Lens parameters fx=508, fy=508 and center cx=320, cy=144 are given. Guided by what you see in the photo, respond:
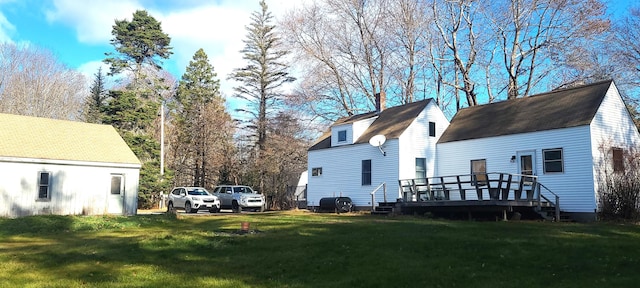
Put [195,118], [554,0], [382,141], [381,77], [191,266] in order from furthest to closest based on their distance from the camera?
[195,118]
[381,77]
[554,0]
[382,141]
[191,266]

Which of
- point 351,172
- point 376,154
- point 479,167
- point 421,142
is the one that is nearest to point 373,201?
point 376,154

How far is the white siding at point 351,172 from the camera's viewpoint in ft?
81.8

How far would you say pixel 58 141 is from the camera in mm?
23516

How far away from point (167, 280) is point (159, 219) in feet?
41.1

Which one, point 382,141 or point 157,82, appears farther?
point 157,82

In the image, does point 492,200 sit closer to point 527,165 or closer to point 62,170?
point 527,165

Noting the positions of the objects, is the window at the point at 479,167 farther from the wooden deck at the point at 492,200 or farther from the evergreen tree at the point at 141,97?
the evergreen tree at the point at 141,97

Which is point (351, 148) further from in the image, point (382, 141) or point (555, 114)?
point (555, 114)

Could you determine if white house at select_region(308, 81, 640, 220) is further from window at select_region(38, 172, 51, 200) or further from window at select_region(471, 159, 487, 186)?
window at select_region(38, 172, 51, 200)

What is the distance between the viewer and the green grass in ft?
27.2

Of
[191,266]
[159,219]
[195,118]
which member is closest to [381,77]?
[195,118]

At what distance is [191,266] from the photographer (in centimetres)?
972

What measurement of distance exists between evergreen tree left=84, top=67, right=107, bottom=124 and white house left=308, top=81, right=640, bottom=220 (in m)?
21.5

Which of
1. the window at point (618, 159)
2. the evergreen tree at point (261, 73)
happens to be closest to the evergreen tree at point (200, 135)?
the evergreen tree at point (261, 73)
